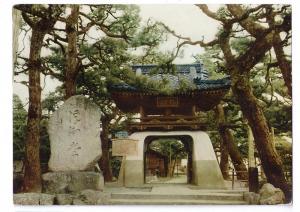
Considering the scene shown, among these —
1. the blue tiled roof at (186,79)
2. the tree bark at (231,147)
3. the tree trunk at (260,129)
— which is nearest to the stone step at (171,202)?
the tree bark at (231,147)

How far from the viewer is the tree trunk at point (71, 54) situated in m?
6.43

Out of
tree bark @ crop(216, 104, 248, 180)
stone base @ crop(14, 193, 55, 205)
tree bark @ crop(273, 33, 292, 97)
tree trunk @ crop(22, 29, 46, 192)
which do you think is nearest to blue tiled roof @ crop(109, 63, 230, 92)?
tree bark @ crop(216, 104, 248, 180)

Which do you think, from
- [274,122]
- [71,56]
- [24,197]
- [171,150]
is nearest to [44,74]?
[71,56]

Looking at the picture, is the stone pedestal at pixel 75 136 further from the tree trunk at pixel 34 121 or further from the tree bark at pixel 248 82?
the tree bark at pixel 248 82

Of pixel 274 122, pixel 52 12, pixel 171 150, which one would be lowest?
pixel 171 150

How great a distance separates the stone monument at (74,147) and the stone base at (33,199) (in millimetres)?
142

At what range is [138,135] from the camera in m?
6.57

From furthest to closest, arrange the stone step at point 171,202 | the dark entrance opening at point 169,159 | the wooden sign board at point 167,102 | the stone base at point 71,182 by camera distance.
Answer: the dark entrance opening at point 169,159 < the wooden sign board at point 167,102 < the stone base at point 71,182 < the stone step at point 171,202

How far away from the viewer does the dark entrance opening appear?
22.0 ft

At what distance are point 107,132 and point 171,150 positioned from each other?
1.79 m

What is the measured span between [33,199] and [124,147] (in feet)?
5.32

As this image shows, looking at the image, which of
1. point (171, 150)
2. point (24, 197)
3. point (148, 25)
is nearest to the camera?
point (24, 197)

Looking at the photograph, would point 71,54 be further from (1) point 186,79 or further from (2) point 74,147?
(1) point 186,79
